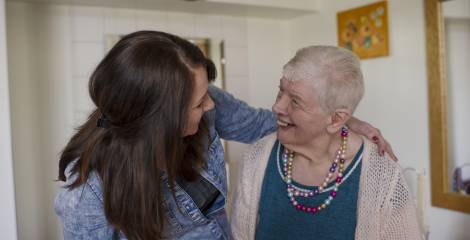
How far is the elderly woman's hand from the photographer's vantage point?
1218 mm

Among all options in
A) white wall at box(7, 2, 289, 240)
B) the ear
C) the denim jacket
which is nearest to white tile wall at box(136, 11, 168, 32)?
white wall at box(7, 2, 289, 240)

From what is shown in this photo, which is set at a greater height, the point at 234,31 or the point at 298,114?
the point at 234,31

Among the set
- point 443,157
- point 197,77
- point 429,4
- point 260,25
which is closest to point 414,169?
point 443,157

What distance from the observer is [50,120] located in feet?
7.38

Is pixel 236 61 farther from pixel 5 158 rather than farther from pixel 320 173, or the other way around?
pixel 320 173

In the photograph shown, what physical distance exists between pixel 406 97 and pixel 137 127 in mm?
1569

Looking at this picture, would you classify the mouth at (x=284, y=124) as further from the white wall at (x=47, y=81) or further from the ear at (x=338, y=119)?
the white wall at (x=47, y=81)

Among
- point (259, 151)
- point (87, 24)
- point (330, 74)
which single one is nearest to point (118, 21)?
point (87, 24)

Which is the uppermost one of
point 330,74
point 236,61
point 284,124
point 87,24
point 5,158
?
point 87,24

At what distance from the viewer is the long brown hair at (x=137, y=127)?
37.7 inches

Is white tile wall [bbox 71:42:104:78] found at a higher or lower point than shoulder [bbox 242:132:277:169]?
higher

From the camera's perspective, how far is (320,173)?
1.25 metres

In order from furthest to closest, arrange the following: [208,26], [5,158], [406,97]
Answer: [208,26], [406,97], [5,158]

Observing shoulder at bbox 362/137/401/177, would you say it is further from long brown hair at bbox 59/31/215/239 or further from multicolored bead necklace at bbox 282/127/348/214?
long brown hair at bbox 59/31/215/239
